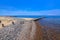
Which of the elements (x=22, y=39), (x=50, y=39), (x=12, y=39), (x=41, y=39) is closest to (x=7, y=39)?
(x=12, y=39)

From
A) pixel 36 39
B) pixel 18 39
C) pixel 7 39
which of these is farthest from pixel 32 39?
pixel 7 39

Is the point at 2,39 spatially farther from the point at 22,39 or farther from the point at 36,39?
the point at 36,39

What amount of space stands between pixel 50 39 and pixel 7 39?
5.68 metres

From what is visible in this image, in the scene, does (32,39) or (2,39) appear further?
(32,39)

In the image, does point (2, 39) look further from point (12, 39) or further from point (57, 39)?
point (57, 39)

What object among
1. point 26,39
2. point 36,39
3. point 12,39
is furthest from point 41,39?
point 12,39

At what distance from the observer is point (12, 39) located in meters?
17.7

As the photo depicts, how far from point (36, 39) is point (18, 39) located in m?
2.42

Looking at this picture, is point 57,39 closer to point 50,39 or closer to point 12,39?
point 50,39

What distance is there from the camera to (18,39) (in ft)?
59.6

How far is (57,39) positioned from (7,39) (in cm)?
653

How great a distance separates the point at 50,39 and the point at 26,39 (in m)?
3.28

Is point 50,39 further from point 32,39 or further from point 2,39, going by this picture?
point 2,39

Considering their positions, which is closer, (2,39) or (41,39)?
(2,39)
